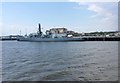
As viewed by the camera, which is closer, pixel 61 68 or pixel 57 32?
pixel 61 68

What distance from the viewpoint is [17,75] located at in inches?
488

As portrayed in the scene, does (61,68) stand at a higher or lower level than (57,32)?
lower

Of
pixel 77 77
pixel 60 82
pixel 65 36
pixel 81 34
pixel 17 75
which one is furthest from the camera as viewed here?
pixel 81 34

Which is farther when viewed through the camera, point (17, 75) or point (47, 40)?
point (47, 40)

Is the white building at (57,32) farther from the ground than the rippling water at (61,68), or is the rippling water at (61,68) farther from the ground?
the white building at (57,32)

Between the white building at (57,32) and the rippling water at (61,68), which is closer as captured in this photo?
the rippling water at (61,68)

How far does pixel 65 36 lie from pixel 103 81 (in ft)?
296

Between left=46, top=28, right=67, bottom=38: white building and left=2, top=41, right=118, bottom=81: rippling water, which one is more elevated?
Answer: left=46, top=28, right=67, bottom=38: white building

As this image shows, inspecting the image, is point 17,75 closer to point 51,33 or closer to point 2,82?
point 2,82

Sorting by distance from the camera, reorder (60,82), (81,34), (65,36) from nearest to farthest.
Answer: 1. (60,82)
2. (65,36)
3. (81,34)

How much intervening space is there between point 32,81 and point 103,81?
3.23 meters

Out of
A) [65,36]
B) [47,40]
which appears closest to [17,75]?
[47,40]

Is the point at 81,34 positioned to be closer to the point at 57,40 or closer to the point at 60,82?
the point at 57,40

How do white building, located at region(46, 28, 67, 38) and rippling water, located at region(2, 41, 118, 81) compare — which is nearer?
rippling water, located at region(2, 41, 118, 81)
